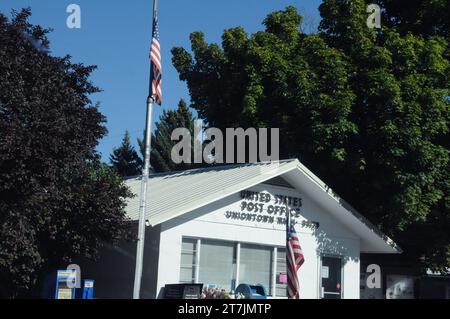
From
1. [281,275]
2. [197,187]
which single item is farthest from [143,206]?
[281,275]

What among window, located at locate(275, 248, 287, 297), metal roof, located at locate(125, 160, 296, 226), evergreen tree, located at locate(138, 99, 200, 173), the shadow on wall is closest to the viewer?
metal roof, located at locate(125, 160, 296, 226)

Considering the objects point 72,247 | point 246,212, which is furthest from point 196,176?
point 72,247

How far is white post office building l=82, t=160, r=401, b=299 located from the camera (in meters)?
18.4

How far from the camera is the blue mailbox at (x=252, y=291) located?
18.2 meters

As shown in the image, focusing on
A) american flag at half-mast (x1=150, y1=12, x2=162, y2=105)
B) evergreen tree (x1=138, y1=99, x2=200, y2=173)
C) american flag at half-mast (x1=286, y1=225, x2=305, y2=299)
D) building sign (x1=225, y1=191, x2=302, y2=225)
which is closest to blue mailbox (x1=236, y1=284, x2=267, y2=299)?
american flag at half-mast (x1=286, y1=225, x2=305, y2=299)

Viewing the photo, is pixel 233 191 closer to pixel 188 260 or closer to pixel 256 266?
pixel 188 260

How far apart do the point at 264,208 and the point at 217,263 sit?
7.46ft

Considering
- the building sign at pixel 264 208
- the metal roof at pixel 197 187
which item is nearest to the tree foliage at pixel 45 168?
the metal roof at pixel 197 187

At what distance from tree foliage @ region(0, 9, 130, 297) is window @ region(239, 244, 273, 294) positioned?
398 cm

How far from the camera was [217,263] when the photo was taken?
1928 centimetres

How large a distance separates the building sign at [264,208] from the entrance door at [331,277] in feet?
6.55

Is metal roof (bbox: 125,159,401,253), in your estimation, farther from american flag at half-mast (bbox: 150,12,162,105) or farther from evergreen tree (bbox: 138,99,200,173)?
evergreen tree (bbox: 138,99,200,173)
